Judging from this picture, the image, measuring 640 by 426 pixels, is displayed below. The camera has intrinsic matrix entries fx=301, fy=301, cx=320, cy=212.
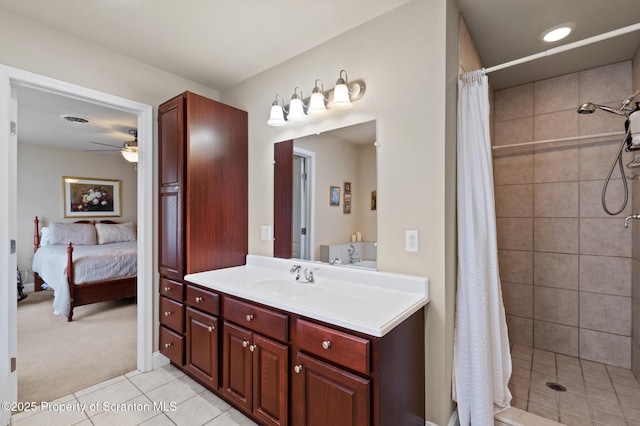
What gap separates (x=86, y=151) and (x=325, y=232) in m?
5.82

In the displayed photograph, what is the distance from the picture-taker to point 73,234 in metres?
5.11

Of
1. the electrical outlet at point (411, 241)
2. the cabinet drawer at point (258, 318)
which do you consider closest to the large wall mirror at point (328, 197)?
the electrical outlet at point (411, 241)

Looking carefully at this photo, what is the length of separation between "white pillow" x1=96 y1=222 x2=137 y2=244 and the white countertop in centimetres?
422

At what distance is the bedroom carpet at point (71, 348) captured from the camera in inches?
90.8

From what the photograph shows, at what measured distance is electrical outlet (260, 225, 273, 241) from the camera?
2529 millimetres

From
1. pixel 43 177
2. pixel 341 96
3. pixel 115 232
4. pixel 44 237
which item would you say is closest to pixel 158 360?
pixel 341 96

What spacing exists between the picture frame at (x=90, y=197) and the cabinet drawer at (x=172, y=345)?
4.56 m

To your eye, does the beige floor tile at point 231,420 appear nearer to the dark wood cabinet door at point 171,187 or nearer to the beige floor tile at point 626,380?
the dark wood cabinet door at point 171,187

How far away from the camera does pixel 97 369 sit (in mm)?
2510

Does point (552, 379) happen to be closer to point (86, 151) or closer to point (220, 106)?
point (220, 106)

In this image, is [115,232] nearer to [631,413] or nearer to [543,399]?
[543,399]

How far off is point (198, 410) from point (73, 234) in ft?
15.5

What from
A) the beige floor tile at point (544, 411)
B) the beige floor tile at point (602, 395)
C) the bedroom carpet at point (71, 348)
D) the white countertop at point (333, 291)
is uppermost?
the white countertop at point (333, 291)

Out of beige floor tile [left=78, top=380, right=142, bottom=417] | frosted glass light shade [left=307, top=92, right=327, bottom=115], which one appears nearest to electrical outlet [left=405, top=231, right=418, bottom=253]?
frosted glass light shade [left=307, top=92, right=327, bottom=115]
